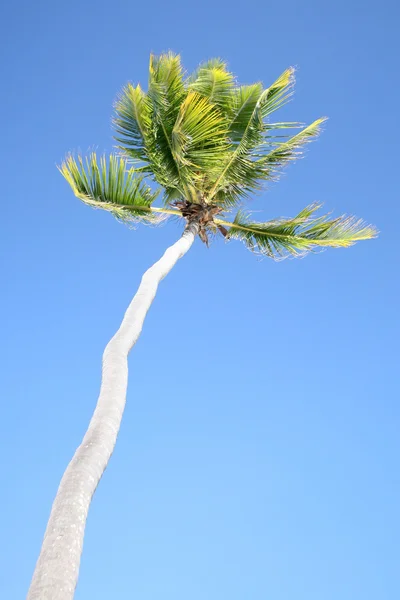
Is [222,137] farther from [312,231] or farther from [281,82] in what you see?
[312,231]

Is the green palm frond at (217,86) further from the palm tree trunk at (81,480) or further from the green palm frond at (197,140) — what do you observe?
the palm tree trunk at (81,480)

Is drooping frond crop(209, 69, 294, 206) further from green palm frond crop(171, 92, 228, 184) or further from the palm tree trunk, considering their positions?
the palm tree trunk

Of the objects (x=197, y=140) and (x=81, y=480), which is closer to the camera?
(x=81, y=480)

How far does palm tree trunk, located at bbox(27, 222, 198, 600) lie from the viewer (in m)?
3.39

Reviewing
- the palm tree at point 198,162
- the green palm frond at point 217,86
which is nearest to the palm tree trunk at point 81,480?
the palm tree at point 198,162

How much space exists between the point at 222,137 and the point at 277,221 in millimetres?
1724

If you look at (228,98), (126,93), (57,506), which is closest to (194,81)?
(228,98)

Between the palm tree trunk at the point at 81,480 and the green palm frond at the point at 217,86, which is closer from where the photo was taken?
the palm tree trunk at the point at 81,480

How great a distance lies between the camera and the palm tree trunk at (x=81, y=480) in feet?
11.1

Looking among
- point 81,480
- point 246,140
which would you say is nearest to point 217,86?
point 246,140

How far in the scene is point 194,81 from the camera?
401 inches

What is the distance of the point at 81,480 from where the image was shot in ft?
13.5

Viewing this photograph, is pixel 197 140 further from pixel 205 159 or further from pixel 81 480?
pixel 81 480

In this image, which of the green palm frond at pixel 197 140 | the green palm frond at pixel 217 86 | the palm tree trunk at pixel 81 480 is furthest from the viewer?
the green palm frond at pixel 217 86
